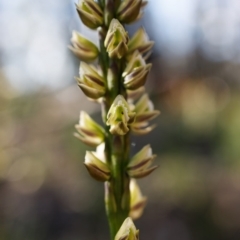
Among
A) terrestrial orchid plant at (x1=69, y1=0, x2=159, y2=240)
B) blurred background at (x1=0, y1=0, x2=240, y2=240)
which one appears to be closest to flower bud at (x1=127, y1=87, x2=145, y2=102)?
terrestrial orchid plant at (x1=69, y1=0, x2=159, y2=240)

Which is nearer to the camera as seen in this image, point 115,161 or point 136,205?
point 115,161

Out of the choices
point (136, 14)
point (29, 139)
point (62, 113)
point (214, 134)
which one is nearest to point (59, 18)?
point (62, 113)

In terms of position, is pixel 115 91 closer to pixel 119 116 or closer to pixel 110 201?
pixel 119 116

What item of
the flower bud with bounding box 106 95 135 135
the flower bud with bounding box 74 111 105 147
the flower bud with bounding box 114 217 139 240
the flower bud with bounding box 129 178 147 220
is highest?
the flower bud with bounding box 106 95 135 135

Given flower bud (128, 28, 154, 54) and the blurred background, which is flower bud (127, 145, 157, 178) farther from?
the blurred background

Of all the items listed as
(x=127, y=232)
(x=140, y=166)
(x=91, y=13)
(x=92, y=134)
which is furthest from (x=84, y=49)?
(x=127, y=232)

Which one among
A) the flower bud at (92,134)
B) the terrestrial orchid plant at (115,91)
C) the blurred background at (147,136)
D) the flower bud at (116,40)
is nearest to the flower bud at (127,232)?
the terrestrial orchid plant at (115,91)
